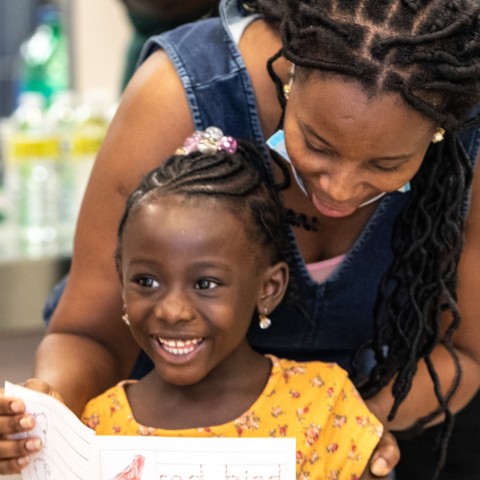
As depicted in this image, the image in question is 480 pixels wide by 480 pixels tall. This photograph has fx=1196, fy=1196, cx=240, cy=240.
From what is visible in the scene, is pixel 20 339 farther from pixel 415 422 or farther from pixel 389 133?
pixel 389 133

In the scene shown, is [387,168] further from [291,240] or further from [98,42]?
[98,42]

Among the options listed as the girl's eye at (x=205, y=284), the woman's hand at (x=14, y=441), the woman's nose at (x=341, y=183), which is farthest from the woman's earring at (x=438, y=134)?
the woman's hand at (x=14, y=441)

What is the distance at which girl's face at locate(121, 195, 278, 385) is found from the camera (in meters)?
1.72

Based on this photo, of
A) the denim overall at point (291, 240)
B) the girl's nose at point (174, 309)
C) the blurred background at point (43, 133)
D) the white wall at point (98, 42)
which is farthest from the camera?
the white wall at point (98, 42)

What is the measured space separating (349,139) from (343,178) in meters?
0.06

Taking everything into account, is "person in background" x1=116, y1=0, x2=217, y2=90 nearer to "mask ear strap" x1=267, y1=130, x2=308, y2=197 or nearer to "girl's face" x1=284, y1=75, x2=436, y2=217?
"mask ear strap" x1=267, y1=130, x2=308, y2=197

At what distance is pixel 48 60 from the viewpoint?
4250 millimetres

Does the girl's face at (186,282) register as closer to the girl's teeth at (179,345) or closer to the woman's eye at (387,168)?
the girl's teeth at (179,345)

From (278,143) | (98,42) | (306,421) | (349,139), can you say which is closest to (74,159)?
(98,42)

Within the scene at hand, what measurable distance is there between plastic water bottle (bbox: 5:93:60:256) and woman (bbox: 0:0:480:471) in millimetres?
1550

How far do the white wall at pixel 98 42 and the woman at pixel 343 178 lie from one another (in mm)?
2246

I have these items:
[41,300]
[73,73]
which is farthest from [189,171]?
[73,73]

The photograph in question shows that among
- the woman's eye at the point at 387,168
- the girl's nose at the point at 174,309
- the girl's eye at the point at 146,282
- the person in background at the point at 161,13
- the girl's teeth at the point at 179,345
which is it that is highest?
the woman's eye at the point at 387,168

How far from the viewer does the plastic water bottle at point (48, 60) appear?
13.8ft
